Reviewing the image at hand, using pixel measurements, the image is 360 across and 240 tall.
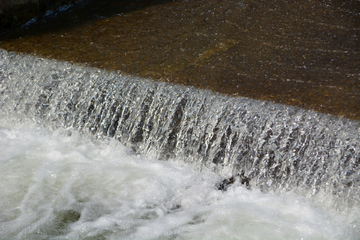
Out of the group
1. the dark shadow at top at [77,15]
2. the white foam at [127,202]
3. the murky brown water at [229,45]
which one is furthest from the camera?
the dark shadow at top at [77,15]

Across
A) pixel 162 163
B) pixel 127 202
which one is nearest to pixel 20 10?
pixel 162 163

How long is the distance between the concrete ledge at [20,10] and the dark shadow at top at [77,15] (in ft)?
0.35

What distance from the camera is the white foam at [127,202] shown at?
8.90 feet

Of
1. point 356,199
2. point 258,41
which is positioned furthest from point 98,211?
point 258,41

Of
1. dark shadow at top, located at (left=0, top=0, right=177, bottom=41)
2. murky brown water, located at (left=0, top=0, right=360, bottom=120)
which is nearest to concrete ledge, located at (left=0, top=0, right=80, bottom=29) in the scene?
dark shadow at top, located at (left=0, top=0, right=177, bottom=41)

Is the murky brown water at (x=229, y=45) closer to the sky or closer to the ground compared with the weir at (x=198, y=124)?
closer to the sky

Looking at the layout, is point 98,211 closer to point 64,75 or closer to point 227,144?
point 227,144

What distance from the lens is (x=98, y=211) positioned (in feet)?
9.49

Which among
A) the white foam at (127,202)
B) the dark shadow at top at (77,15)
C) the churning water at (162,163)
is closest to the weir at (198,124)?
the churning water at (162,163)

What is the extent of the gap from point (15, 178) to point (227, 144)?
187 centimetres

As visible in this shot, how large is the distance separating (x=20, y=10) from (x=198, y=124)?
328 cm

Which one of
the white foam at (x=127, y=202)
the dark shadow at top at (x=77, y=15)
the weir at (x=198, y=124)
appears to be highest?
the dark shadow at top at (x=77, y=15)

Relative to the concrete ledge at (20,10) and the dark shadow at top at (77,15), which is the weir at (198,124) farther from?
the concrete ledge at (20,10)

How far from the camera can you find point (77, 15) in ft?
16.7
